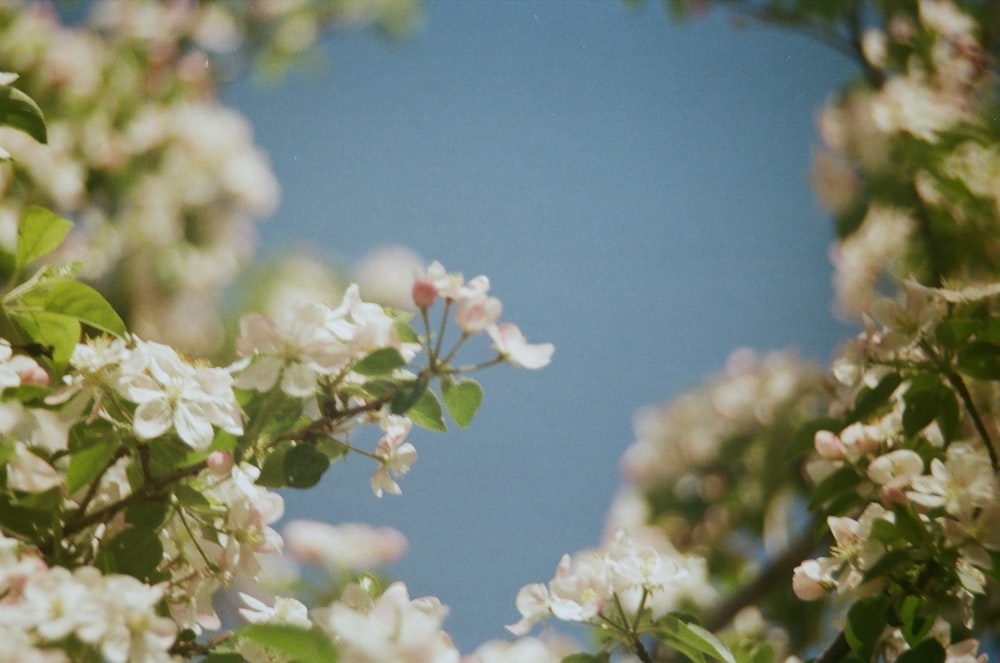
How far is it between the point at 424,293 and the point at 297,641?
234 mm

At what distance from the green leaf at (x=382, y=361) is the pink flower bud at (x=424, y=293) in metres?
0.04

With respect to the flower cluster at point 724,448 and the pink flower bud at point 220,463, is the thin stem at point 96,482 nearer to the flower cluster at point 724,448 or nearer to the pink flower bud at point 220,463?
the pink flower bud at point 220,463

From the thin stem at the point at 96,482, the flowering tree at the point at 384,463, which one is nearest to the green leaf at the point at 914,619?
the flowering tree at the point at 384,463

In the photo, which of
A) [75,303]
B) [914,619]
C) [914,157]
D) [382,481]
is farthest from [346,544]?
[914,157]

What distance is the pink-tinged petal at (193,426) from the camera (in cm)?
55

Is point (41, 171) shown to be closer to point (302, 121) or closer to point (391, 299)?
point (302, 121)

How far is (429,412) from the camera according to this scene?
61cm

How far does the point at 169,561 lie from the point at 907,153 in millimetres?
1346

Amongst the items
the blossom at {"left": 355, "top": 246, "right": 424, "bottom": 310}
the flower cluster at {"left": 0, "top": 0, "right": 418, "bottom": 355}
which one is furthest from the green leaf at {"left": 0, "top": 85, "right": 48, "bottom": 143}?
the blossom at {"left": 355, "top": 246, "right": 424, "bottom": 310}

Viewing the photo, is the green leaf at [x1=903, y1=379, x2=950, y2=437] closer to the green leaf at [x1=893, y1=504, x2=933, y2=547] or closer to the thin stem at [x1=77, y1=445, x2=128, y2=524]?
the green leaf at [x1=893, y1=504, x2=933, y2=547]

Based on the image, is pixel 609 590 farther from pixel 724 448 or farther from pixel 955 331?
pixel 724 448

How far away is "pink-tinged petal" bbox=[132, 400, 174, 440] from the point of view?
55cm

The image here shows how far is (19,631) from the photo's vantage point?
1.45 feet

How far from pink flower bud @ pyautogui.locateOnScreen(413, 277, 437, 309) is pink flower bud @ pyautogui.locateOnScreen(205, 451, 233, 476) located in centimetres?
16
